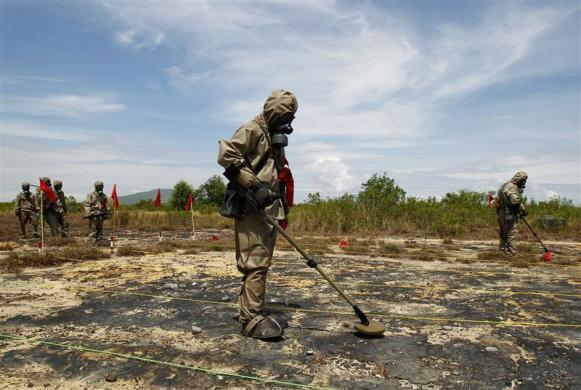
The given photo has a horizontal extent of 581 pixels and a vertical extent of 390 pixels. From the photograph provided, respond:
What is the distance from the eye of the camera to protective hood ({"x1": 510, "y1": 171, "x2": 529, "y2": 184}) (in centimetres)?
976

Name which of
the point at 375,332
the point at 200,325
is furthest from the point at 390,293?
the point at 200,325

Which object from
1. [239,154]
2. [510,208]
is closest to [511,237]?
[510,208]

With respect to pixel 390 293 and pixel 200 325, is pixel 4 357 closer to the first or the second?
pixel 200 325

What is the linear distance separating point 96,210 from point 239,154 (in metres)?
9.22

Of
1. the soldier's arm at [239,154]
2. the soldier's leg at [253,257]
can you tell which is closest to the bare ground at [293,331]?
the soldier's leg at [253,257]

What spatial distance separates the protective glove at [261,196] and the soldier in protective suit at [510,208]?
311 inches

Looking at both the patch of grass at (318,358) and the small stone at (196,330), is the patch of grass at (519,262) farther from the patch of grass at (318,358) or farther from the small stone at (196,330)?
the small stone at (196,330)

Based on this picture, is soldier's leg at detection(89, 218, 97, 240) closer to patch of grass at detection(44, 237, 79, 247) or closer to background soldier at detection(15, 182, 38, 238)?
patch of grass at detection(44, 237, 79, 247)

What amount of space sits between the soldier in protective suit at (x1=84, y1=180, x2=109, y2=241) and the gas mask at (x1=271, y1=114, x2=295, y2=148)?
9.14m

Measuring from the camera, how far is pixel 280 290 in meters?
5.93

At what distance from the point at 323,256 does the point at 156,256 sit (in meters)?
3.80

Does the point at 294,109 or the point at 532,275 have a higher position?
the point at 294,109

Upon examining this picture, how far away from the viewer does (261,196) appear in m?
3.60

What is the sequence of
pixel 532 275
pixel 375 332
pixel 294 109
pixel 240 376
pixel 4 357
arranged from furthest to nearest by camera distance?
pixel 532 275
pixel 294 109
pixel 375 332
pixel 4 357
pixel 240 376
